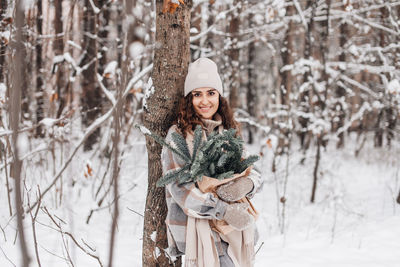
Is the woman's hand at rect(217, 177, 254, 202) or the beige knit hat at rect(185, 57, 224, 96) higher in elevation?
the beige knit hat at rect(185, 57, 224, 96)

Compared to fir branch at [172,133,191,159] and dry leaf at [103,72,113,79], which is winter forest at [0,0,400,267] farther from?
fir branch at [172,133,191,159]

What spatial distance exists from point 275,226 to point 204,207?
11.8ft

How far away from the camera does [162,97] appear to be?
79.6 inches

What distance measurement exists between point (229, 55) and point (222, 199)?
635cm

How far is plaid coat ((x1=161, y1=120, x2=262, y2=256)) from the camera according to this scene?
1711mm

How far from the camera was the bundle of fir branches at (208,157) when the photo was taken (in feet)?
5.44

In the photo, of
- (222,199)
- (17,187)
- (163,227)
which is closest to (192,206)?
(222,199)

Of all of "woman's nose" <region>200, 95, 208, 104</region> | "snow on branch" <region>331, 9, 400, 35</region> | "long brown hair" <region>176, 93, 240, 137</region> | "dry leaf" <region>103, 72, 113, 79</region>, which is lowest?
"long brown hair" <region>176, 93, 240, 137</region>

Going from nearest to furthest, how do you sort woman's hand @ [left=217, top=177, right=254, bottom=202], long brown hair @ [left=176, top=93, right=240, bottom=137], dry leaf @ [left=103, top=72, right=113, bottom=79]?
woman's hand @ [left=217, top=177, right=254, bottom=202]
long brown hair @ [left=176, top=93, right=240, bottom=137]
dry leaf @ [left=103, top=72, right=113, bottom=79]

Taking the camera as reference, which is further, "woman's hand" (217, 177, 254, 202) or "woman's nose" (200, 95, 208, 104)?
"woman's nose" (200, 95, 208, 104)

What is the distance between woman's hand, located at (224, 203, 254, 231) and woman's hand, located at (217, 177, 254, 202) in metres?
0.05

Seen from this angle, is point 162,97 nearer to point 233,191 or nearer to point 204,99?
point 204,99

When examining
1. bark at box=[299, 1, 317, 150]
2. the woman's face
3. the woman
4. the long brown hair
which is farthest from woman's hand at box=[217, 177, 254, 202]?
bark at box=[299, 1, 317, 150]

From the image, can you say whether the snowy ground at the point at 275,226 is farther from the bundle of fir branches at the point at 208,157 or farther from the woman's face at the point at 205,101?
the woman's face at the point at 205,101
